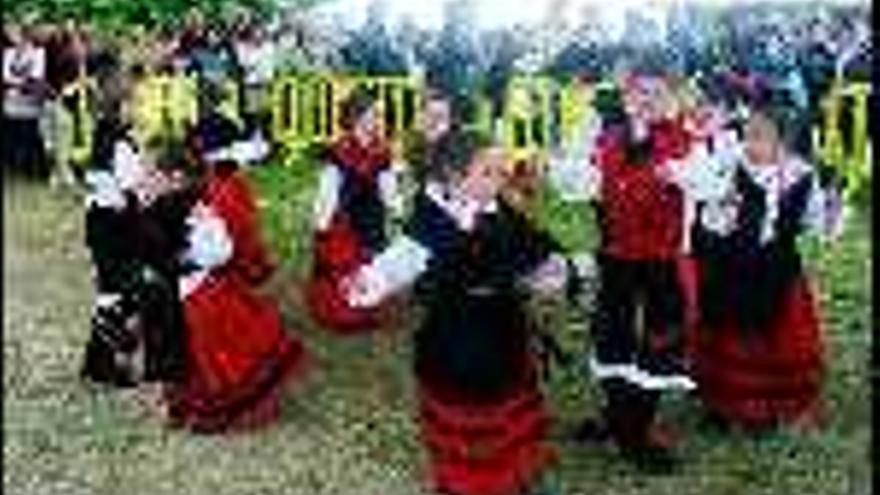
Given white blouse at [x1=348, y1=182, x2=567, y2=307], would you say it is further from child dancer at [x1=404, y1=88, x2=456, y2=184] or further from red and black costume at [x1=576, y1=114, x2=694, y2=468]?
child dancer at [x1=404, y1=88, x2=456, y2=184]

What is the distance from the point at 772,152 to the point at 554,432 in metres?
1.46

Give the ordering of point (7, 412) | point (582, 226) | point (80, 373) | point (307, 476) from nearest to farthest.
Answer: point (307, 476)
point (7, 412)
point (80, 373)
point (582, 226)

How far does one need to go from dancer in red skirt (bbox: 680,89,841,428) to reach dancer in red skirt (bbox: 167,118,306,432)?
5.99ft

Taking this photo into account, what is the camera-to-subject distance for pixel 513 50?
25297 millimetres

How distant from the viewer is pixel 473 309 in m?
9.77

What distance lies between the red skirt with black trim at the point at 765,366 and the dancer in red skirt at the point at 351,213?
2.58m

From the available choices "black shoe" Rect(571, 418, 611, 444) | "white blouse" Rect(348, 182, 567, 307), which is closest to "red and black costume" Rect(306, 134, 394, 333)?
"black shoe" Rect(571, 418, 611, 444)

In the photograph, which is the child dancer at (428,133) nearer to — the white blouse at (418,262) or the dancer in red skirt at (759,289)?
the white blouse at (418,262)

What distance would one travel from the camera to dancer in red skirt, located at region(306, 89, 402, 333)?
516 inches

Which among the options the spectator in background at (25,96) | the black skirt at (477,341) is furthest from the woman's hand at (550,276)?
the spectator in background at (25,96)

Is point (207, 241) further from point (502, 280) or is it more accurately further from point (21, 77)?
point (21, 77)

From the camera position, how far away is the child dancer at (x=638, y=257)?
1004 centimetres

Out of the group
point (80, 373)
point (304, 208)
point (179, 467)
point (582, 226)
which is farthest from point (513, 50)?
point (179, 467)

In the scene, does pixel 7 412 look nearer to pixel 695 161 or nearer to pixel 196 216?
pixel 196 216
